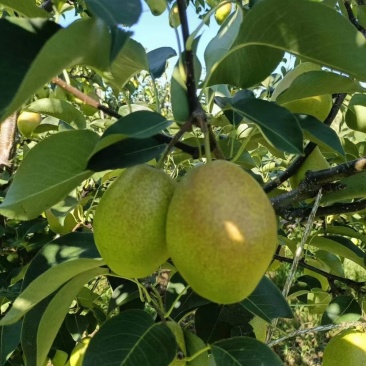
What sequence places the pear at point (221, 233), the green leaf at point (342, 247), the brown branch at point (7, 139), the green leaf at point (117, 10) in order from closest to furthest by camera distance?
the green leaf at point (117, 10) → the pear at point (221, 233) → the green leaf at point (342, 247) → the brown branch at point (7, 139)

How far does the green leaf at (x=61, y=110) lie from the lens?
1195 mm

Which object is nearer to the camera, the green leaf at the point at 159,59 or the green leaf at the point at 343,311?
the green leaf at the point at 159,59

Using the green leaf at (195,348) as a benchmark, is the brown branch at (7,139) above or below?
above

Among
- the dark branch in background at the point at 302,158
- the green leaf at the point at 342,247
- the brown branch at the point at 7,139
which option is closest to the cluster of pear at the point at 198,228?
the dark branch in background at the point at 302,158

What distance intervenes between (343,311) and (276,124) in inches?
28.3

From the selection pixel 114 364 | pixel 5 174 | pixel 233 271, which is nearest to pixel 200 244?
pixel 233 271

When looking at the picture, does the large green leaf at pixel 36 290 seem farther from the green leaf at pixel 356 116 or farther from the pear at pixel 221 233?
the green leaf at pixel 356 116

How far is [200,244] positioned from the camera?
58 cm

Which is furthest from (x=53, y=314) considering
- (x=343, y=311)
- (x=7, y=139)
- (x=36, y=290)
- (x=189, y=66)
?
(x=7, y=139)

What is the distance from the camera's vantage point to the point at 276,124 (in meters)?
0.65

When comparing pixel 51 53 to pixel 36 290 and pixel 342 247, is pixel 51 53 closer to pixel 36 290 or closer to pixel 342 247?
pixel 36 290

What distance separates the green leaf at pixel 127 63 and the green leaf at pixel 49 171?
18cm

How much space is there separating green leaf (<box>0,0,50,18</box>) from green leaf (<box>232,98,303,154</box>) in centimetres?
35

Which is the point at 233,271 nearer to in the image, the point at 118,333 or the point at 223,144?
the point at 118,333
